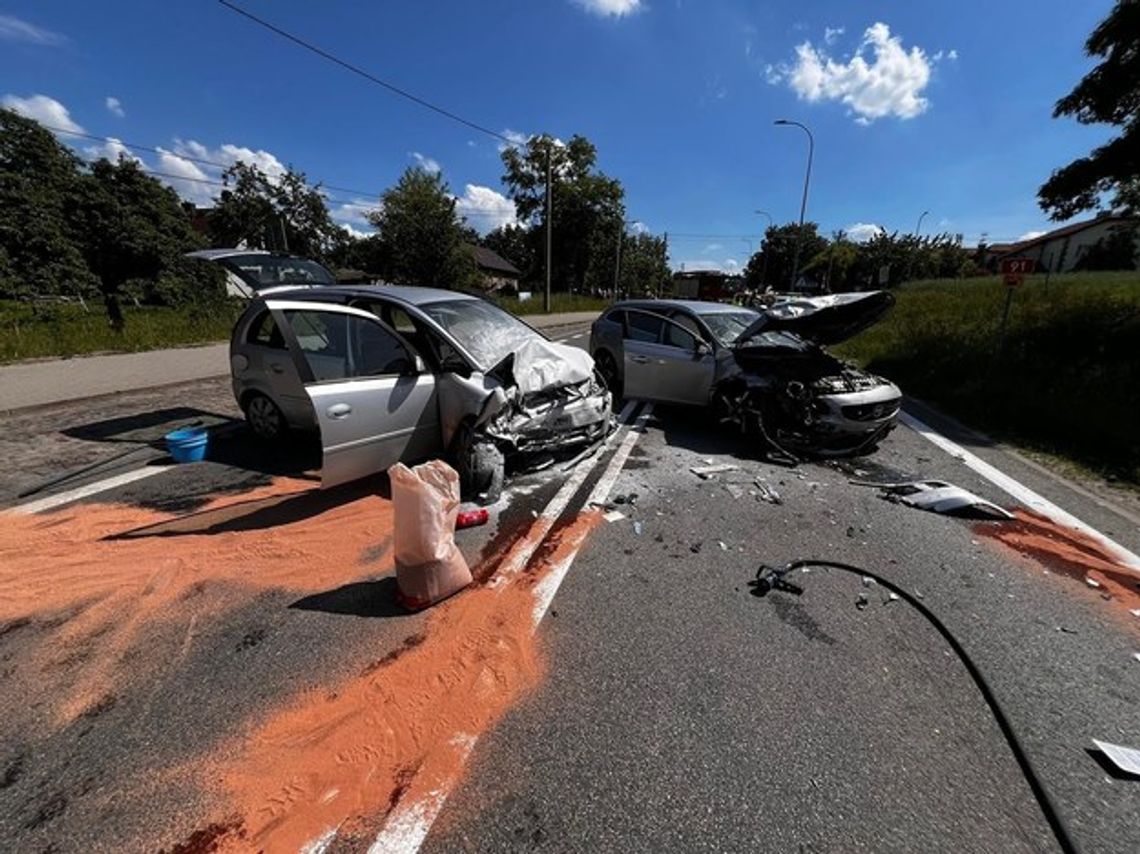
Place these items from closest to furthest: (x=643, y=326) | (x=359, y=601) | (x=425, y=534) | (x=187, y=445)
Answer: (x=425, y=534)
(x=359, y=601)
(x=187, y=445)
(x=643, y=326)

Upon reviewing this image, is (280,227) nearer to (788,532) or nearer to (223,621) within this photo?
(223,621)

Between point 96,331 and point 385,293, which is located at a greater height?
point 385,293

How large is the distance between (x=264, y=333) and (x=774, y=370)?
570 centimetres

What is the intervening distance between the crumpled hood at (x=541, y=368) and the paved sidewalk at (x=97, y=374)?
682cm

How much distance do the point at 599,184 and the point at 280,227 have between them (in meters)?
43.1

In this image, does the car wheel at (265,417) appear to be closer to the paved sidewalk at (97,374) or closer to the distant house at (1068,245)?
the paved sidewalk at (97,374)

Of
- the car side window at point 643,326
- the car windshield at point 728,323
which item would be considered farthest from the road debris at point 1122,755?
the car side window at point 643,326

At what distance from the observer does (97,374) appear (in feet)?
29.3

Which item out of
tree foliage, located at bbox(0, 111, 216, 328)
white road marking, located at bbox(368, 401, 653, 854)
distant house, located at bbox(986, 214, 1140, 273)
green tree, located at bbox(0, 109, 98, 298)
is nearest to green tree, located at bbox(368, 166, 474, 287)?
tree foliage, located at bbox(0, 111, 216, 328)

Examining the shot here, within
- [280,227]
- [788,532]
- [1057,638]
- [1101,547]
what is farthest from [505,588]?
[280,227]

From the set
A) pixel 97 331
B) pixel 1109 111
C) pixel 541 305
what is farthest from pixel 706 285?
pixel 97 331

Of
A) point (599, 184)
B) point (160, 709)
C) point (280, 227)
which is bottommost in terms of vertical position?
point (160, 709)

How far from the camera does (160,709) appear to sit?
2326mm

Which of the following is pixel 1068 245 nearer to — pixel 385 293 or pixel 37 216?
pixel 385 293
